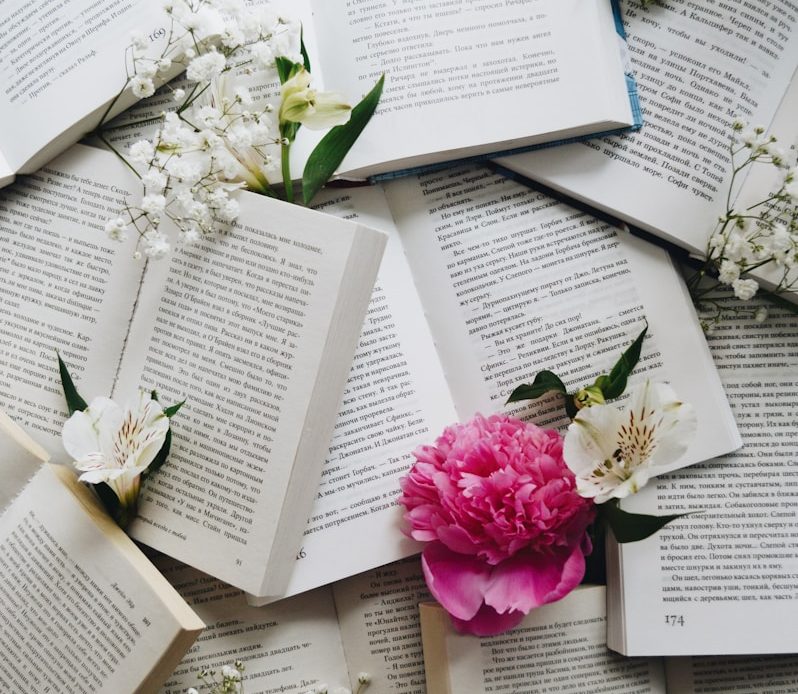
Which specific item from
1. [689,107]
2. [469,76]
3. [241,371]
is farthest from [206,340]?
[689,107]

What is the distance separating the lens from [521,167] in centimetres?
83

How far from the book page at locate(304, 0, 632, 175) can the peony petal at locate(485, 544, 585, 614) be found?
422 mm

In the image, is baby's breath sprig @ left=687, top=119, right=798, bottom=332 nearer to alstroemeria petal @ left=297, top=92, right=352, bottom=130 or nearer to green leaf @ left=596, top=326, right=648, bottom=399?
green leaf @ left=596, top=326, right=648, bottom=399

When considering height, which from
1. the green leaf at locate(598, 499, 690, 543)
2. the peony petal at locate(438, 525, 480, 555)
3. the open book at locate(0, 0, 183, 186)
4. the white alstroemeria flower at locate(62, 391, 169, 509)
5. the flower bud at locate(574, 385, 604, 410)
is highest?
the open book at locate(0, 0, 183, 186)

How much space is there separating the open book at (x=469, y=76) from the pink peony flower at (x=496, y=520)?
0.97 feet

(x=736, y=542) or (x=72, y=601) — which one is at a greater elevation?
(x=72, y=601)

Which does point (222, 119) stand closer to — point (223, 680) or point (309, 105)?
point (309, 105)

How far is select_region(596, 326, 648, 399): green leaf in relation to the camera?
31.2 inches

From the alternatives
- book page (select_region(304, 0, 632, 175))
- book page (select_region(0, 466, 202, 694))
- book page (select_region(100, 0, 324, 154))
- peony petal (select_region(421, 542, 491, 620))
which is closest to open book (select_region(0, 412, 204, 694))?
book page (select_region(0, 466, 202, 694))

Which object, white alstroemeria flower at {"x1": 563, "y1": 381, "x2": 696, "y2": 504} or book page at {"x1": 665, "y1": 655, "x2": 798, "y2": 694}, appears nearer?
white alstroemeria flower at {"x1": 563, "y1": 381, "x2": 696, "y2": 504}

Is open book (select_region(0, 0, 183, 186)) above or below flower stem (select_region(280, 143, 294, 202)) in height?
above

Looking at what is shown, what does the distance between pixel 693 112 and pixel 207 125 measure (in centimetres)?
50

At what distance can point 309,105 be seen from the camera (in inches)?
29.3

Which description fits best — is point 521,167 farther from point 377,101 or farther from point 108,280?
point 108,280
